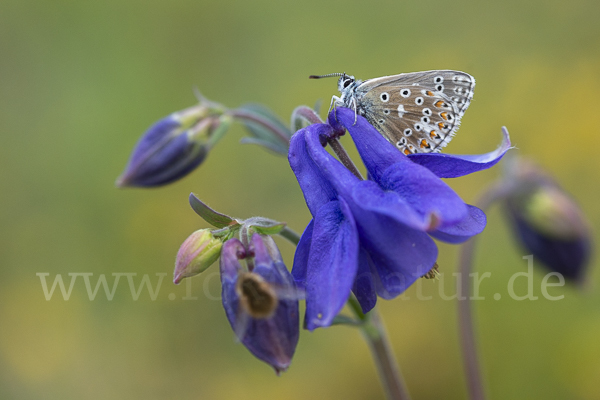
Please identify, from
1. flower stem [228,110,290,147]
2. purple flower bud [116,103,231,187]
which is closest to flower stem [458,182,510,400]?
flower stem [228,110,290,147]

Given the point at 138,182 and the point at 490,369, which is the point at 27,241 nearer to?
the point at 138,182

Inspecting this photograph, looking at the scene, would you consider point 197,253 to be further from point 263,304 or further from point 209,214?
point 263,304

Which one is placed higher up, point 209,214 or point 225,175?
point 209,214

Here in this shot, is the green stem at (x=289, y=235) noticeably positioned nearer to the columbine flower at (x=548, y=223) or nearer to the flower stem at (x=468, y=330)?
the flower stem at (x=468, y=330)

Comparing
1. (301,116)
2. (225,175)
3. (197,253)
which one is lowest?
(225,175)

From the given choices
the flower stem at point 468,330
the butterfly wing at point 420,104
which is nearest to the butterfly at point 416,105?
the butterfly wing at point 420,104

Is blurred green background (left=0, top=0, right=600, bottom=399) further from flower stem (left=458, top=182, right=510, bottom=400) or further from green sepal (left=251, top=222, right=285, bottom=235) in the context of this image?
green sepal (left=251, top=222, right=285, bottom=235)

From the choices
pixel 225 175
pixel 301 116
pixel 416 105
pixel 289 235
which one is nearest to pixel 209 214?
pixel 289 235
